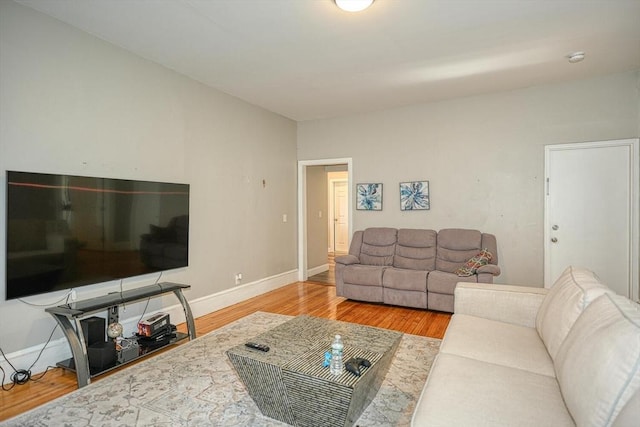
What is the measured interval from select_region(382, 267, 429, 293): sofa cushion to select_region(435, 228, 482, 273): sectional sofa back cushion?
1.35 ft

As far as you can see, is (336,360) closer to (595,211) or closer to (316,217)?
(595,211)

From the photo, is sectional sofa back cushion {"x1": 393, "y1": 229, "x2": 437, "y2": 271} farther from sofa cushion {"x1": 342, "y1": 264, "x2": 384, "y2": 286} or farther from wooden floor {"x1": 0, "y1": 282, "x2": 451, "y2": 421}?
wooden floor {"x1": 0, "y1": 282, "x2": 451, "y2": 421}

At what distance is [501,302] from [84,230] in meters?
3.32

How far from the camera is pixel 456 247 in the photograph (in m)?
4.61

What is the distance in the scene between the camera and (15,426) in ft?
6.60

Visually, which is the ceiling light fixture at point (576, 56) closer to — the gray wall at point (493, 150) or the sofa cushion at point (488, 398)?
the gray wall at point (493, 150)

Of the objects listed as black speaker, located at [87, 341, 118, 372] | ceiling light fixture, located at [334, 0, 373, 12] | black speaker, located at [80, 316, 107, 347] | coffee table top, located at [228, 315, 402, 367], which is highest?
ceiling light fixture, located at [334, 0, 373, 12]

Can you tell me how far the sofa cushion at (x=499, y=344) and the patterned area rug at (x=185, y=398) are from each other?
53cm

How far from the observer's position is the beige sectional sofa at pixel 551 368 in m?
1.19

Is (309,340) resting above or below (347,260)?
below

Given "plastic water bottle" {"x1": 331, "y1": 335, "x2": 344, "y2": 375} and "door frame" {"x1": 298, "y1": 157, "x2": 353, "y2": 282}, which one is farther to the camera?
"door frame" {"x1": 298, "y1": 157, "x2": 353, "y2": 282}

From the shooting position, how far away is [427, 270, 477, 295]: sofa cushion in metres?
4.04

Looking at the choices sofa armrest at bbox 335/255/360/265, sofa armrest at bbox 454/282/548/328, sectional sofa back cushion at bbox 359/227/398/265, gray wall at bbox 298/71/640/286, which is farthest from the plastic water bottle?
gray wall at bbox 298/71/640/286

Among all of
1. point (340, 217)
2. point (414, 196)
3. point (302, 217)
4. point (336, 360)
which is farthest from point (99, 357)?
point (340, 217)
